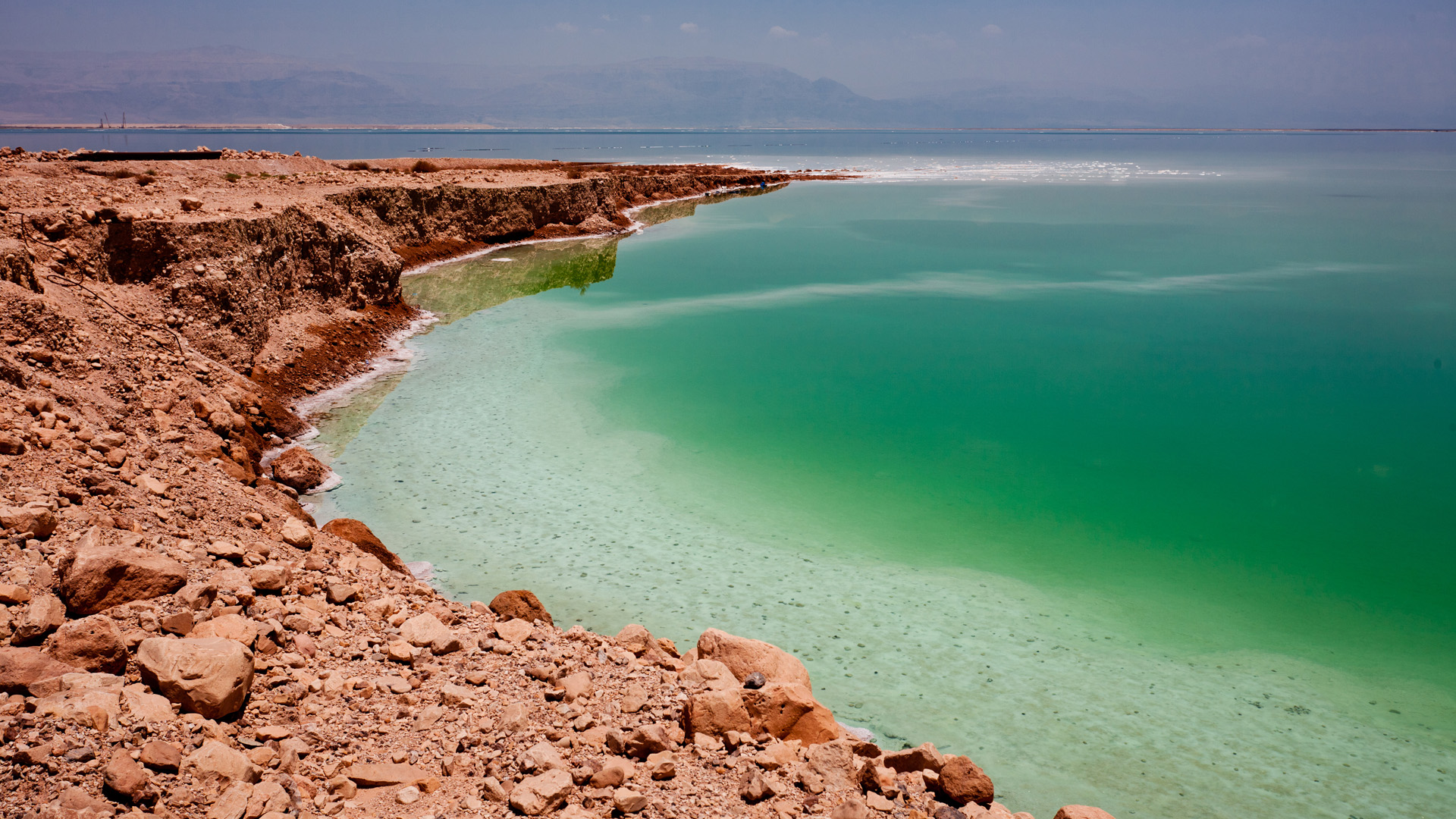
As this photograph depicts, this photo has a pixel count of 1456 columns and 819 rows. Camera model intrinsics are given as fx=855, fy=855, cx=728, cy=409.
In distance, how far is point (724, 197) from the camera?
58.5 m

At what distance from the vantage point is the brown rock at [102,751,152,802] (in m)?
3.69

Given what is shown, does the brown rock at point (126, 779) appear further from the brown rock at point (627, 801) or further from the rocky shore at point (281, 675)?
the brown rock at point (627, 801)

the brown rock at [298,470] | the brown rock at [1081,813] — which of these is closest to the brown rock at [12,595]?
the brown rock at [1081,813]

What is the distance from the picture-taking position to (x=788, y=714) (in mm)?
5578

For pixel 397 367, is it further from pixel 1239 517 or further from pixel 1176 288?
pixel 1176 288

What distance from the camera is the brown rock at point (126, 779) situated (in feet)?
12.1

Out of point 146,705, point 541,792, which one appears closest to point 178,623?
point 146,705

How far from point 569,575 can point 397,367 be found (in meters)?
9.50

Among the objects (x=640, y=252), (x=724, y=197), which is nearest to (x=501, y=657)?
(x=640, y=252)

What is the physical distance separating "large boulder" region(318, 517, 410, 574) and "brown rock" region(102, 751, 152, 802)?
15.1 ft

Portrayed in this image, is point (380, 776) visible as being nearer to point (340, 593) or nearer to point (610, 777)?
point (610, 777)

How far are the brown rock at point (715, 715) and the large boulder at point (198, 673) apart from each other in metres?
2.50

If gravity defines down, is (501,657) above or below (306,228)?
below

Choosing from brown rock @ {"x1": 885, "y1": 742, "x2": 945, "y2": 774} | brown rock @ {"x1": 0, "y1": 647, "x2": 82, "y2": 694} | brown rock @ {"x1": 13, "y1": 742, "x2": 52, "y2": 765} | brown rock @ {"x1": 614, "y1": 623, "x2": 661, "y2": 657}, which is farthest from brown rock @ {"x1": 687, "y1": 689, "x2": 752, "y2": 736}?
brown rock @ {"x1": 0, "y1": 647, "x2": 82, "y2": 694}
